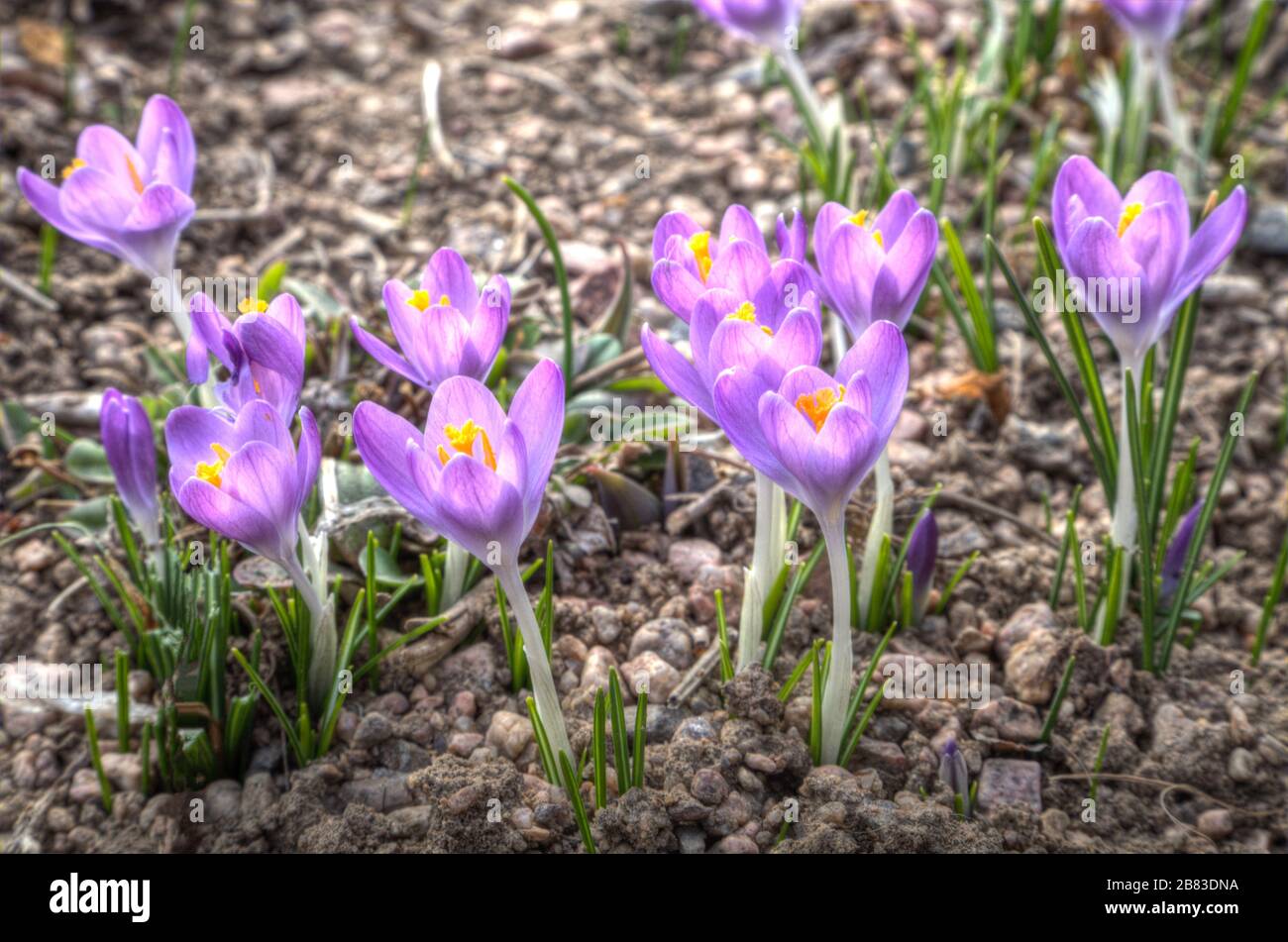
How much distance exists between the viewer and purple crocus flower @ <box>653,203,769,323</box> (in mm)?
1579

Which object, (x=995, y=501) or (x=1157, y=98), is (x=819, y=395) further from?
(x=1157, y=98)

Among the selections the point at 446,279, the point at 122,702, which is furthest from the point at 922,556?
the point at 122,702

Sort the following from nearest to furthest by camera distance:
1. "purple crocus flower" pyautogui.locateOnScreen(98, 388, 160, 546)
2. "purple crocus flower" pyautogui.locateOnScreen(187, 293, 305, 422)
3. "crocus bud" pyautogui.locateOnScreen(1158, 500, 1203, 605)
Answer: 1. "purple crocus flower" pyautogui.locateOnScreen(187, 293, 305, 422)
2. "purple crocus flower" pyautogui.locateOnScreen(98, 388, 160, 546)
3. "crocus bud" pyautogui.locateOnScreen(1158, 500, 1203, 605)

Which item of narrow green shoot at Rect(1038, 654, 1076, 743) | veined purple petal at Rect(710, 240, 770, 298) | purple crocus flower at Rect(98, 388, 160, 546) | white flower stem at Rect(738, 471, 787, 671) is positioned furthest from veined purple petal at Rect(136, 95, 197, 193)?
narrow green shoot at Rect(1038, 654, 1076, 743)

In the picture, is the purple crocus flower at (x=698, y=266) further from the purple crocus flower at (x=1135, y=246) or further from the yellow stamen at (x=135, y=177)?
the yellow stamen at (x=135, y=177)

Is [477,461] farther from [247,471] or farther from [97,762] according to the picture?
[97,762]

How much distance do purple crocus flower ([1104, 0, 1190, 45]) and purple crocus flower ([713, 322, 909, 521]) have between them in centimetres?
169

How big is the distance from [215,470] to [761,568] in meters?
0.72

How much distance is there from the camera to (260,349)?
157cm

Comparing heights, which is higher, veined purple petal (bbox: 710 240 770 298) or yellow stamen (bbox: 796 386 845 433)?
veined purple petal (bbox: 710 240 770 298)

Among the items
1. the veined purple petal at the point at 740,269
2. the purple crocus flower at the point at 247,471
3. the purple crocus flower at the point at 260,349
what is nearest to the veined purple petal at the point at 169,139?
the purple crocus flower at the point at 260,349

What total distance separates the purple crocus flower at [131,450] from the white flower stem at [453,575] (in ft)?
1.44

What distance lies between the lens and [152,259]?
196 cm

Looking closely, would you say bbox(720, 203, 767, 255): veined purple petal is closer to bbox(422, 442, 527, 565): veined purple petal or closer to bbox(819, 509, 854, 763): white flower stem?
bbox(819, 509, 854, 763): white flower stem
